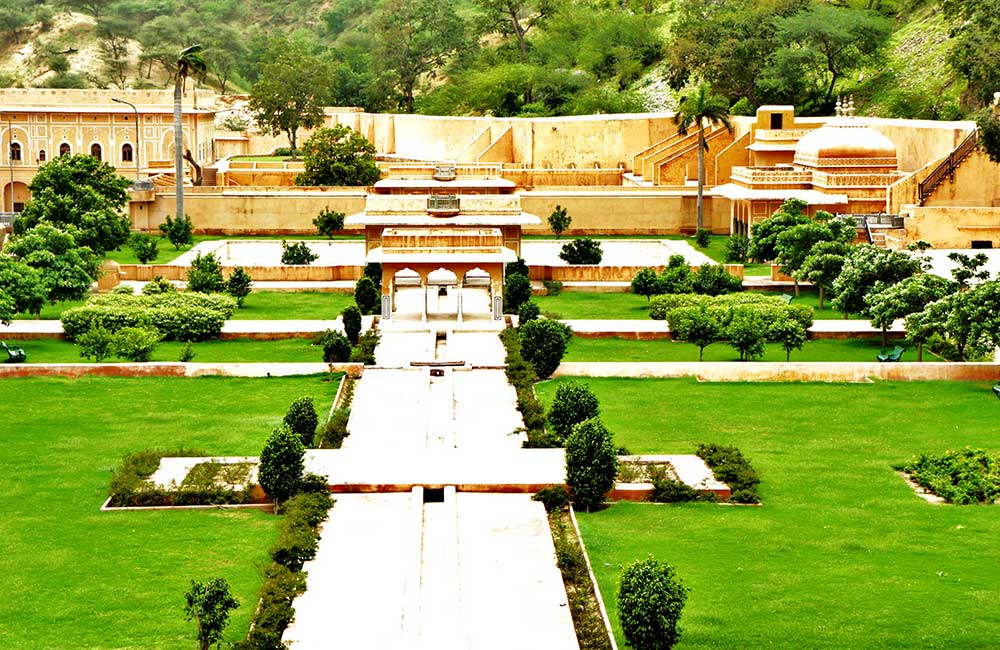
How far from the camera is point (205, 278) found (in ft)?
118

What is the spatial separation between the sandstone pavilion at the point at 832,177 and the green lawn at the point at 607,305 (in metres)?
6.84

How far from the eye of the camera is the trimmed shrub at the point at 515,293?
1375 inches

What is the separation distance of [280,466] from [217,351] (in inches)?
460

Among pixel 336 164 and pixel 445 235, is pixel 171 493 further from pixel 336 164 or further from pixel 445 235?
pixel 336 164

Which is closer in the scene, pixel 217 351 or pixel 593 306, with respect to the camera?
pixel 217 351

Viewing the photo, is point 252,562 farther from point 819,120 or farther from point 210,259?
point 819,120

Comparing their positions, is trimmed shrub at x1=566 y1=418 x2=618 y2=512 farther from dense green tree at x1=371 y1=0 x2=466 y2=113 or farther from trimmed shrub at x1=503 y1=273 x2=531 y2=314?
dense green tree at x1=371 y1=0 x2=466 y2=113

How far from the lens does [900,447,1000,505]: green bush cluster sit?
19.7 meters

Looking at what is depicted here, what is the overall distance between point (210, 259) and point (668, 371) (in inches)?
549

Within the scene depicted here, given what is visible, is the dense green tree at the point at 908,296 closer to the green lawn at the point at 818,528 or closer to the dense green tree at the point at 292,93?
the green lawn at the point at 818,528

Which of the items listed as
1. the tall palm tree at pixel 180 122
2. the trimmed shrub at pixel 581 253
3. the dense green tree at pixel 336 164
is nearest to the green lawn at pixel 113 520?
the trimmed shrub at pixel 581 253

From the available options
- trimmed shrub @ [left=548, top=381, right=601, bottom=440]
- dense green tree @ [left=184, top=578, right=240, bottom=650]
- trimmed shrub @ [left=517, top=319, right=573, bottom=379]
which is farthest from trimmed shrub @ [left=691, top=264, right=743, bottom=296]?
dense green tree @ [left=184, top=578, right=240, bottom=650]

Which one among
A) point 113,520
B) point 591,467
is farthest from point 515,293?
point 113,520

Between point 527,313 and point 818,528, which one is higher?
point 527,313
